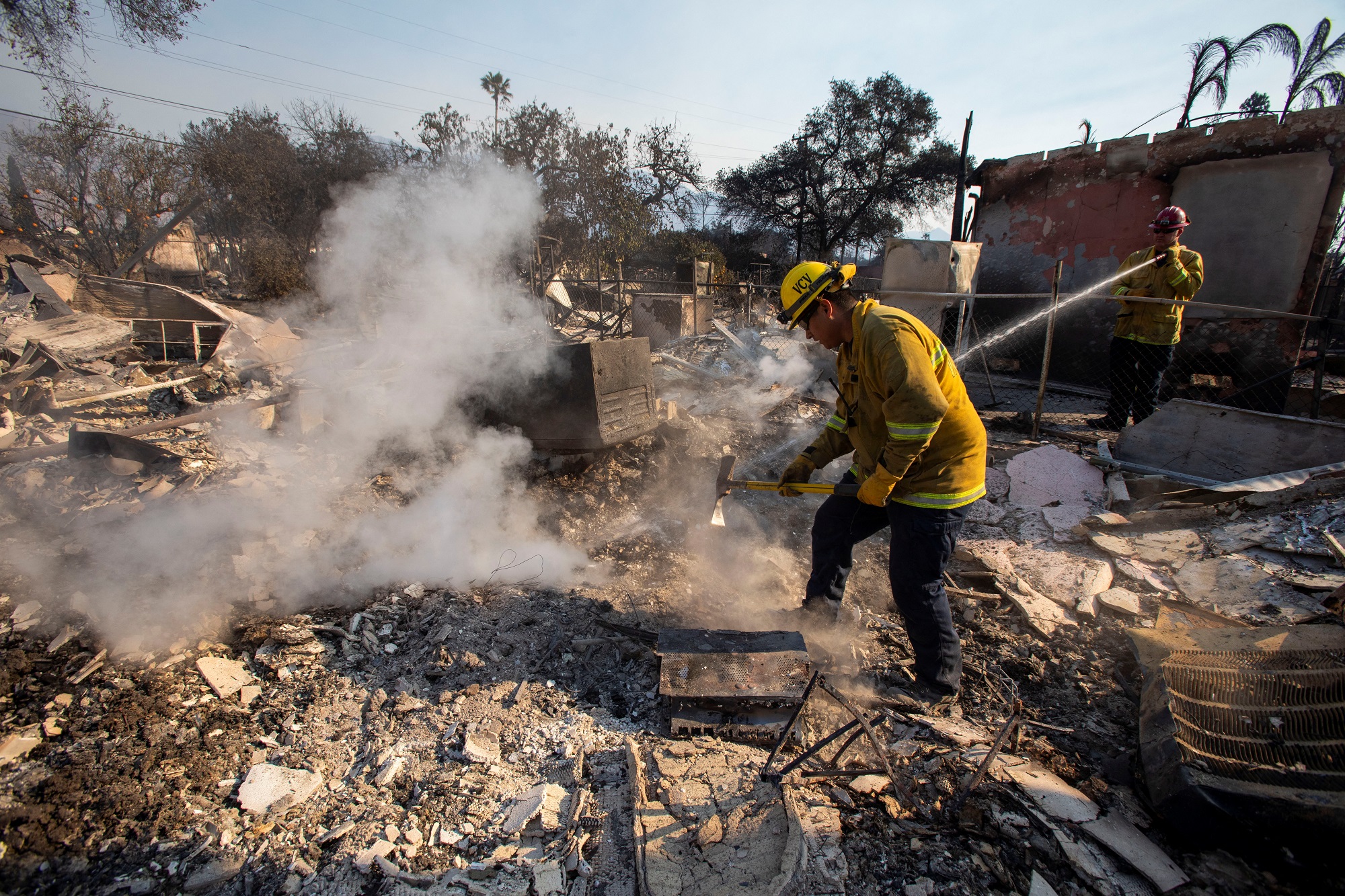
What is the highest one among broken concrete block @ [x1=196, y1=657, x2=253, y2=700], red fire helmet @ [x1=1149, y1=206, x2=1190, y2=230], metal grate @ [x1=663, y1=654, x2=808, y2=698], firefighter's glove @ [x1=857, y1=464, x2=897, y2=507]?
red fire helmet @ [x1=1149, y1=206, x2=1190, y2=230]

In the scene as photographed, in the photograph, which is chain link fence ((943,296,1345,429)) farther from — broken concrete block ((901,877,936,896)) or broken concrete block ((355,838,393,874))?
broken concrete block ((355,838,393,874))

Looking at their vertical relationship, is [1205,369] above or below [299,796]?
above

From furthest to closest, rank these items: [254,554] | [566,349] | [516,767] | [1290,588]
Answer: [566,349], [254,554], [1290,588], [516,767]

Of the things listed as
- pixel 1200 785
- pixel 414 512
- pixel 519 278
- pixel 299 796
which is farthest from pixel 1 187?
pixel 1200 785

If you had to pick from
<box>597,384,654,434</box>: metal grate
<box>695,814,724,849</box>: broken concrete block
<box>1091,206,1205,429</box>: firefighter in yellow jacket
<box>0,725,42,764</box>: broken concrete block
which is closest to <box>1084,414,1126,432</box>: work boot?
<box>1091,206,1205,429</box>: firefighter in yellow jacket

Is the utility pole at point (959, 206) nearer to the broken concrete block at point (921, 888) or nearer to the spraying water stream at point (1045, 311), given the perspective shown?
the spraying water stream at point (1045, 311)

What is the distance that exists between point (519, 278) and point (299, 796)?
610 cm

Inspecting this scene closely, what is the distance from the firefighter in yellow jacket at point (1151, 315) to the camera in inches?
208

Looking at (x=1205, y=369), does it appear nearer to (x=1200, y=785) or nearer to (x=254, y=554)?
(x=1200, y=785)

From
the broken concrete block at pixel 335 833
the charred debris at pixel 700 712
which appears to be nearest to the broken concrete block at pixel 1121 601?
→ the charred debris at pixel 700 712

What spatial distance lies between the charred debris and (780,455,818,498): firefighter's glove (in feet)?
2.66

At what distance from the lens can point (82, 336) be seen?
25.9 ft

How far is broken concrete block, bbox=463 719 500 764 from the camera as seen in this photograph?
2.30 meters

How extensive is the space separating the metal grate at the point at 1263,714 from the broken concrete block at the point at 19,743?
4306 mm
